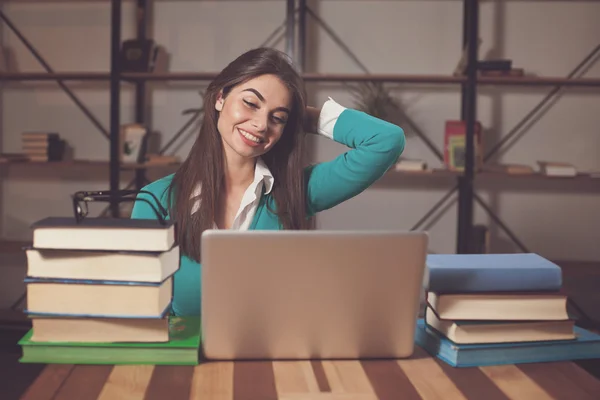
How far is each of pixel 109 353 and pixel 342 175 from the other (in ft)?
2.93

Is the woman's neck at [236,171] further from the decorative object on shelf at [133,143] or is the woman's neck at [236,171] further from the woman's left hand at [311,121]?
the decorative object on shelf at [133,143]

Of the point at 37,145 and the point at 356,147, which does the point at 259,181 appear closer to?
the point at 356,147

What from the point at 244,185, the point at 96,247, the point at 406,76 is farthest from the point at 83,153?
the point at 96,247

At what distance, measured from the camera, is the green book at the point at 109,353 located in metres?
1.00

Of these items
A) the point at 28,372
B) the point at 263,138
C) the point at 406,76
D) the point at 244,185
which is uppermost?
the point at 406,76

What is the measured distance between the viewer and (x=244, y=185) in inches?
69.1

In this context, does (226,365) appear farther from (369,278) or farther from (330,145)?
(330,145)

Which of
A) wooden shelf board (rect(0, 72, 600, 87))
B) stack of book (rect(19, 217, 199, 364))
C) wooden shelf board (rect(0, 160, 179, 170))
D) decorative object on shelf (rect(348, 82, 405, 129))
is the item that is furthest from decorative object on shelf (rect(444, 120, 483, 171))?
stack of book (rect(19, 217, 199, 364))

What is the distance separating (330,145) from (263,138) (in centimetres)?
189

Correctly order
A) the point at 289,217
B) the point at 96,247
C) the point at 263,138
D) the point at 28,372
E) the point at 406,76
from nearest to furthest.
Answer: the point at 96,247, the point at 263,138, the point at 289,217, the point at 28,372, the point at 406,76

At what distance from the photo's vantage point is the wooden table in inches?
36.0

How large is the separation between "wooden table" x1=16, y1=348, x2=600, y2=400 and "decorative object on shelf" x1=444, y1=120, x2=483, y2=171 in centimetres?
215

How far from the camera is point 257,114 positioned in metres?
1.57

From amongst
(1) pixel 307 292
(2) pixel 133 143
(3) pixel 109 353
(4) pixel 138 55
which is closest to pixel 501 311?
(1) pixel 307 292
